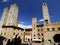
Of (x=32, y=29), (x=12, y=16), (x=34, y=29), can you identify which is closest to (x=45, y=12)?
(x=34, y=29)

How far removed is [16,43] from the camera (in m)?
12.0

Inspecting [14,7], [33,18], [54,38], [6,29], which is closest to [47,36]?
[54,38]

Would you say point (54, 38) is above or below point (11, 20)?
below

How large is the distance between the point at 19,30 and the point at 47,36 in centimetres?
1759

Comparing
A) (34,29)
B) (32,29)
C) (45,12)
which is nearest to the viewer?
(34,29)

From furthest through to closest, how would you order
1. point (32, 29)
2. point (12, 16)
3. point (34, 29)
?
point (12, 16), point (32, 29), point (34, 29)

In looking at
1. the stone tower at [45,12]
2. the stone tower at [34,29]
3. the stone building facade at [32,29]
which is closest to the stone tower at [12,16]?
the stone building facade at [32,29]

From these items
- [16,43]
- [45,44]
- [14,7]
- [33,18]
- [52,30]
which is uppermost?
[14,7]

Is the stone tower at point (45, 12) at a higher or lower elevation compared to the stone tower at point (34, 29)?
higher

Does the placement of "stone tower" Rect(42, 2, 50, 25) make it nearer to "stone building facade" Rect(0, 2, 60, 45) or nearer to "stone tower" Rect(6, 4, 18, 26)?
"stone building facade" Rect(0, 2, 60, 45)

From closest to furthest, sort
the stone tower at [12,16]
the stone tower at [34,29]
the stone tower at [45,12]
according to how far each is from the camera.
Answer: the stone tower at [34,29] < the stone tower at [12,16] < the stone tower at [45,12]

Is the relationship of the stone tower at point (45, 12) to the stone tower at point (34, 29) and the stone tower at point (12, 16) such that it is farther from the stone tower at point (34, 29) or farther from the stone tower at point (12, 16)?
the stone tower at point (12, 16)

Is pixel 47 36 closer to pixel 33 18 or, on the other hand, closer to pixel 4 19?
pixel 33 18

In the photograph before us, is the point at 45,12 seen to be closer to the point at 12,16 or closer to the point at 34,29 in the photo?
the point at 34,29
